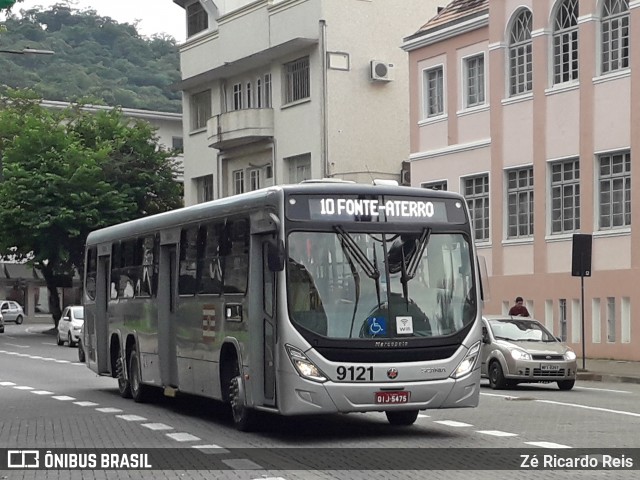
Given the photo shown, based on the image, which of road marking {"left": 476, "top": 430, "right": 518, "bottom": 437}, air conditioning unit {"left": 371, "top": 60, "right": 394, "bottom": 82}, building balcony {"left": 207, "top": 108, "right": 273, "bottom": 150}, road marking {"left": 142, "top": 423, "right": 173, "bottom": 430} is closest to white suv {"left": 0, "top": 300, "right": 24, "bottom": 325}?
building balcony {"left": 207, "top": 108, "right": 273, "bottom": 150}

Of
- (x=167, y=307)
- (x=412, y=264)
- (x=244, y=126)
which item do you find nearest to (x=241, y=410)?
(x=412, y=264)

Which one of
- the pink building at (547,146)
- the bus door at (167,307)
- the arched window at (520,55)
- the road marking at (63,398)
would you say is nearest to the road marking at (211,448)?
the bus door at (167,307)

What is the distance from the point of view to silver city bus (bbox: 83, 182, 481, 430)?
15.2 metres

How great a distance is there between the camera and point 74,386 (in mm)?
26500

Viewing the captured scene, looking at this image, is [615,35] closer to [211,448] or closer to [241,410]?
[241,410]

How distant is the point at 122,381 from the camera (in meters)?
23.0

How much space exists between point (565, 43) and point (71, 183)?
1076 inches

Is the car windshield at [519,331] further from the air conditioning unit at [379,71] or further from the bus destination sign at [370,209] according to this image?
the air conditioning unit at [379,71]

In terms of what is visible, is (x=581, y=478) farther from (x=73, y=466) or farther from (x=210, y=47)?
(x=210, y=47)

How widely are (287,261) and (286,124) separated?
111 ft

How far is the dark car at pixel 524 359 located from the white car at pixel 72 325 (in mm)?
23958

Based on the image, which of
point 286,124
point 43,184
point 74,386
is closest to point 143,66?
point 43,184

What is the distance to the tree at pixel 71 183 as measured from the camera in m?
57.6

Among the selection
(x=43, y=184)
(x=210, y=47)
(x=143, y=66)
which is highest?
(x=143, y=66)
